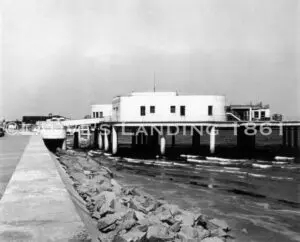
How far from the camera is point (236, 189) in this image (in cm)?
2081

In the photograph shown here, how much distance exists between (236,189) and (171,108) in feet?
69.9

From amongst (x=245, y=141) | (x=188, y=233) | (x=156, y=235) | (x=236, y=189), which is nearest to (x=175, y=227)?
(x=188, y=233)

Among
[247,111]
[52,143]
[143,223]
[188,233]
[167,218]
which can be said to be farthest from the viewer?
[247,111]

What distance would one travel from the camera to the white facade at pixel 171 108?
134 ft

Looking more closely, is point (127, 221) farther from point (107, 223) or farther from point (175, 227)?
point (175, 227)

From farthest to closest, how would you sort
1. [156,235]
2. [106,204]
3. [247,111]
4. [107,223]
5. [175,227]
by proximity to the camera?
[247,111] < [106,204] < [175,227] < [107,223] < [156,235]

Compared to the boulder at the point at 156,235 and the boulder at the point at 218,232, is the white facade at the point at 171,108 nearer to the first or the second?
the boulder at the point at 218,232

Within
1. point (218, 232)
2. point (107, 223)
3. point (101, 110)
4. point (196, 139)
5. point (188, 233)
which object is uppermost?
point (101, 110)

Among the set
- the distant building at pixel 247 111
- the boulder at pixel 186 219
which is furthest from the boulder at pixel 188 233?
the distant building at pixel 247 111

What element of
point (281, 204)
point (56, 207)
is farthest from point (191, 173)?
point (56, 207)

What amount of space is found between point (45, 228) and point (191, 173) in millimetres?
23669

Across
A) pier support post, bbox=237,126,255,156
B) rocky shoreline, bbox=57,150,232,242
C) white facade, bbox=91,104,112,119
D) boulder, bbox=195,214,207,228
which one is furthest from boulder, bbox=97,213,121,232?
white facade, bbox=91,104,112,119

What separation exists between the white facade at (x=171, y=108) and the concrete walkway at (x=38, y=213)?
108ft

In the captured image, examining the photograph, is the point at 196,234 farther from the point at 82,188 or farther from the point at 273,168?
the point at 273,168
